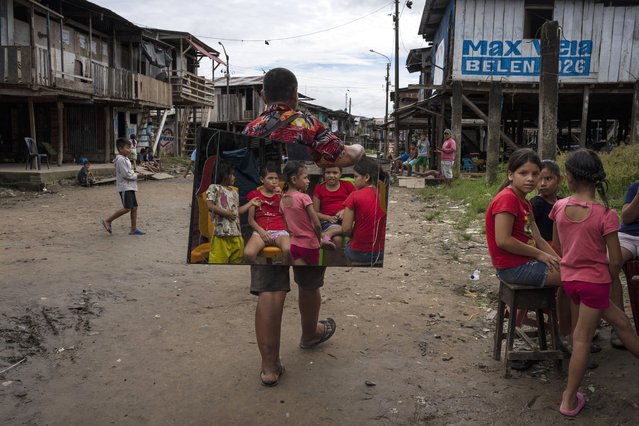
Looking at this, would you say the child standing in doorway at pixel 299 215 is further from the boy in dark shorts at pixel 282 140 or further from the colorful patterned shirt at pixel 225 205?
the colorful patterned shirt at pixel 225 205

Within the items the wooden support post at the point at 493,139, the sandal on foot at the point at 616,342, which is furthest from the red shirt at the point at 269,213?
the wooden support post at the point at 493,139

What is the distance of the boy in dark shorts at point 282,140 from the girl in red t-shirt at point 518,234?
37.8 inches

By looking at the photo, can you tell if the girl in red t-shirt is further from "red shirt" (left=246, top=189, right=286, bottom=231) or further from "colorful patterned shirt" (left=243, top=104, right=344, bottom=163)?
"red shirt" (left=246, top=189, right=286, bottom=231)

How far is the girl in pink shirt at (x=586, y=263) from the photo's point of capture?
9.03 ft

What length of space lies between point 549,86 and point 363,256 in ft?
14.1

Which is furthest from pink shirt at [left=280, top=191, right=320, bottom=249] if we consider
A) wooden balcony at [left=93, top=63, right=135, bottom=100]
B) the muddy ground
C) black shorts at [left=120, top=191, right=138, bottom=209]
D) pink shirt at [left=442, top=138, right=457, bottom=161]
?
wooden balcony at [left=93, top=63, right=135, bottom=100]

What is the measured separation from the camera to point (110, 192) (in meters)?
14.1

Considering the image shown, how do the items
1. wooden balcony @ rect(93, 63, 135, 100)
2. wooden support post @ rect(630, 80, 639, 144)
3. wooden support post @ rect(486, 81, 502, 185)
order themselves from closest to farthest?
wooden support post @ rect(486, 81, 502, 185) < wooden support post @ rect(630, 80, 639, 144) < wooden balcony @ rect(93, 63, 135, 100)

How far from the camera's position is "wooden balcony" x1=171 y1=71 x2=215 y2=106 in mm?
25422

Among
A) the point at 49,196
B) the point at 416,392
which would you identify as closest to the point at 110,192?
the point at 49,196

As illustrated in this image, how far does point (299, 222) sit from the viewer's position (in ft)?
9.28

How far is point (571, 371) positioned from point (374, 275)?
3.26 metres

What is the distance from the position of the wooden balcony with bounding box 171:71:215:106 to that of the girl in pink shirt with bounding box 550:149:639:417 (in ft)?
80.3

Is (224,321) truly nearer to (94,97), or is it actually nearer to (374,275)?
(374,275)
